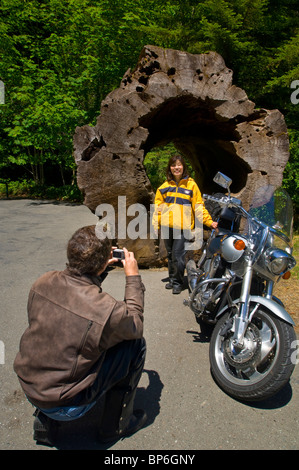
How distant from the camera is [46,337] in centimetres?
184

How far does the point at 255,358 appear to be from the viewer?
2402mm

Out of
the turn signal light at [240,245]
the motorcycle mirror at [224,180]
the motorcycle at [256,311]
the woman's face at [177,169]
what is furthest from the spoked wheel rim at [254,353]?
the woman's face at [177,169]

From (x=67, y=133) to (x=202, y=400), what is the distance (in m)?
10.8

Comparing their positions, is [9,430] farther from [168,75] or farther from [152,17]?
[152,17]

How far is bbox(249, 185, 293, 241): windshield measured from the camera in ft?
9.23

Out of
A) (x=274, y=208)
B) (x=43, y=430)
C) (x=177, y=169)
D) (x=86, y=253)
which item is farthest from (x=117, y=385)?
(x=177, y=169)

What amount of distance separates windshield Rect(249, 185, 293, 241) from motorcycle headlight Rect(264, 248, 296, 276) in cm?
39

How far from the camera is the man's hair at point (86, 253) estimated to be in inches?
74.4

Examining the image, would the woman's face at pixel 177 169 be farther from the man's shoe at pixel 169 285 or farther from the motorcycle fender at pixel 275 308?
the motorcycle fender at pixel 275 308

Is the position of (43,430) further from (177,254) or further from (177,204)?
(177,204)

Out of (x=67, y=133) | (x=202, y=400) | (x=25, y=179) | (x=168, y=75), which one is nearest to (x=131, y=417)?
(x=202, y=400)

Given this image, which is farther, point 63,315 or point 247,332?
point 247,332

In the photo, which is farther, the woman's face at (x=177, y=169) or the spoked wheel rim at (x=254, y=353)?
the woman's face at (x=177, y=169)

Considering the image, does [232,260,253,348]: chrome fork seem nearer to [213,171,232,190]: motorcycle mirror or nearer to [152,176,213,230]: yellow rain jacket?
[213,171,232,190]: motorcycle mirror
